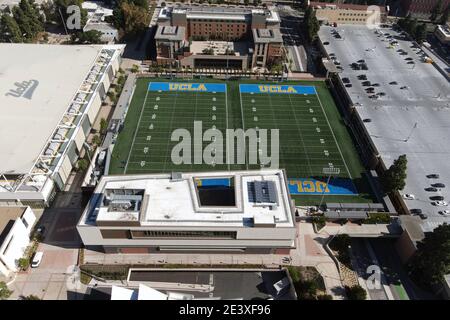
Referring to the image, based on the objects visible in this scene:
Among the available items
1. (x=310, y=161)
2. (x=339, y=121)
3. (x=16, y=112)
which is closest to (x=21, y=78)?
(x=16, y=112)

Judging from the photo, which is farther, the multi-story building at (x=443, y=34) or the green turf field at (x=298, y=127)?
the multi-story building at (x=443, y=34)

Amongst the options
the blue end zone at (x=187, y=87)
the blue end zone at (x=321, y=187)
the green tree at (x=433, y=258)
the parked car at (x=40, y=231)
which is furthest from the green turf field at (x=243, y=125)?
the parked car at (x=40, y=231)

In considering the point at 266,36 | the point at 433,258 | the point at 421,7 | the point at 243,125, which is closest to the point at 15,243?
the point at 243,125

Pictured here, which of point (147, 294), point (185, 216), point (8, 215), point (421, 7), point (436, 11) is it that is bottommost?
point (8, 215)

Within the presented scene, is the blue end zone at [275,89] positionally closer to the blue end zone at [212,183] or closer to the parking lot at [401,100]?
the parking lot at [401,100]

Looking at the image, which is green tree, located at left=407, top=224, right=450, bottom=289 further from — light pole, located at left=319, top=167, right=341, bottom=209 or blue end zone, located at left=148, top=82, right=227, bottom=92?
blue end zone, located at left=148, top=82, right=227, bottom=92

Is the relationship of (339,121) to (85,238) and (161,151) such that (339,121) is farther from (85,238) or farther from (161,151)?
(85,238)

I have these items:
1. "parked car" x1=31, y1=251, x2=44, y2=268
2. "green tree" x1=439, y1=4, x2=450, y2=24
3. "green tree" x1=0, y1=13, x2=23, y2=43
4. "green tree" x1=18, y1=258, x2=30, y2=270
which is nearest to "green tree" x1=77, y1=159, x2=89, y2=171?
"parked car" x1=31, y1=251, x2=44, y2=268

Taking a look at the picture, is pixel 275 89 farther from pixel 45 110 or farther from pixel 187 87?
pixel 45 110
